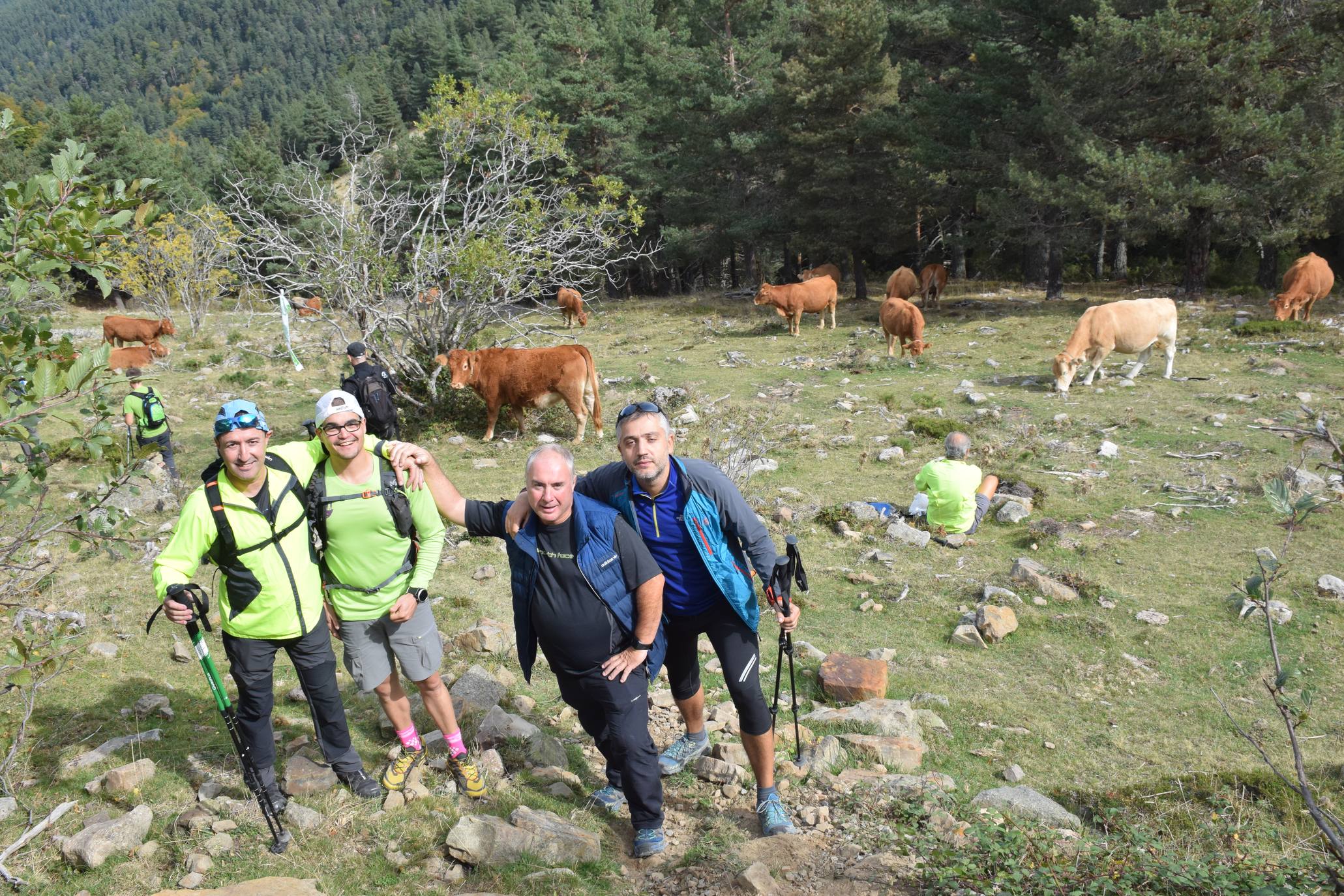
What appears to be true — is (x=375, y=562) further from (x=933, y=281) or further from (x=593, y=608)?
(x=933, y=281)

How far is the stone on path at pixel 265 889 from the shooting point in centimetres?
283

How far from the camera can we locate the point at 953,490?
7.61 m

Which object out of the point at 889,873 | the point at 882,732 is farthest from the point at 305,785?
the point at 882,732

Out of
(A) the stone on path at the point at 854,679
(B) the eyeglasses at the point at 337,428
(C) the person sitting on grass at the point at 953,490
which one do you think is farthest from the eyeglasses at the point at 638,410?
(C) the person sitting on grass at the point at 953,490

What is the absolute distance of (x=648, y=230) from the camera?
108 feet

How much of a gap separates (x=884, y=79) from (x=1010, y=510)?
1816 centimetres

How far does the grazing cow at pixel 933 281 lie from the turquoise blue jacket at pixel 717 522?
1989 cm

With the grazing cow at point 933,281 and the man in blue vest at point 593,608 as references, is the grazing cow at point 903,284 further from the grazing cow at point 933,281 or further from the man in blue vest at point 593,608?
the man in blue vest at point 593,608

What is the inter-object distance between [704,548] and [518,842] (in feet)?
4.58

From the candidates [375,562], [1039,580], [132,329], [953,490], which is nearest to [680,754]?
[375,562]

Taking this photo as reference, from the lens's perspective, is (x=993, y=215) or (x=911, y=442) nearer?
(x=911, y=442)

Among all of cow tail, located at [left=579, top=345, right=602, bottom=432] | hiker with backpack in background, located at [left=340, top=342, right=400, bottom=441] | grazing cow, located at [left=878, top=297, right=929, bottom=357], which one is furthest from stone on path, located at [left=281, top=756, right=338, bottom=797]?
grazing cow, located at [left=878, top=297, right=929, bottom=357]

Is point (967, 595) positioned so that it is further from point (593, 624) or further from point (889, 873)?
point (593, 624)

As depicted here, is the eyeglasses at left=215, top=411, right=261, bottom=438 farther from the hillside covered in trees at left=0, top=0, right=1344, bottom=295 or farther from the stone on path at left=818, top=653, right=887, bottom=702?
the hillside covered in trees at left=0, top=0, right=1344, bottom=295
